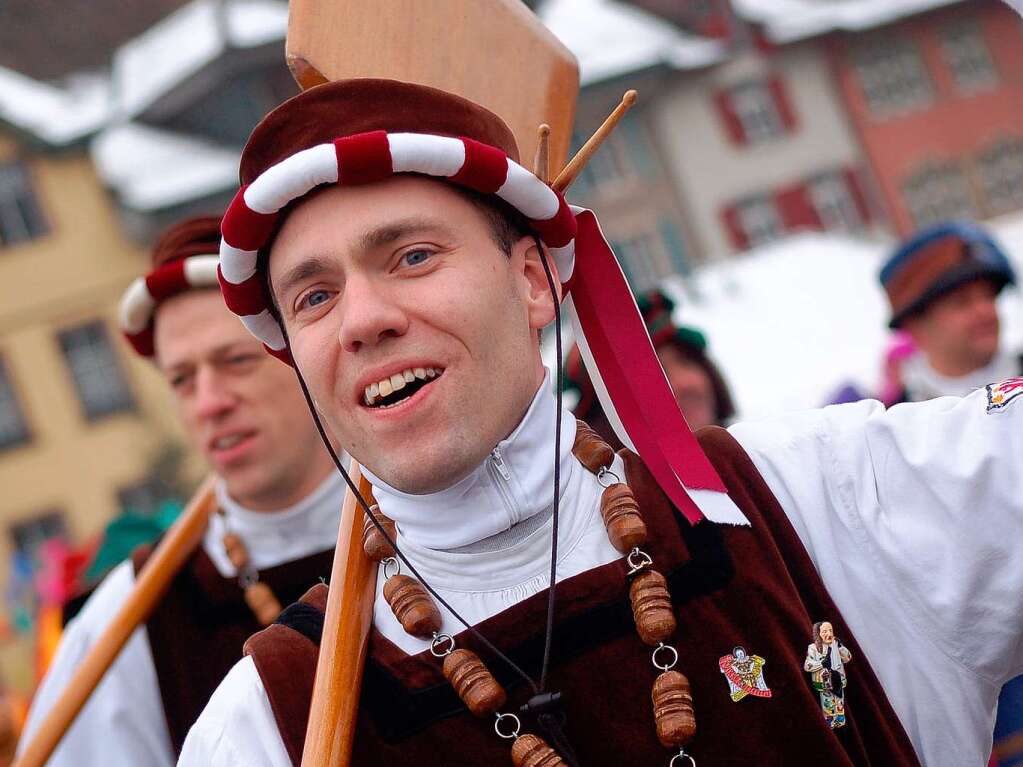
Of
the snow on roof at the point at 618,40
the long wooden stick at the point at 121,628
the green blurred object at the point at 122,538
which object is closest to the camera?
the long wooden stick at the point at 121,628

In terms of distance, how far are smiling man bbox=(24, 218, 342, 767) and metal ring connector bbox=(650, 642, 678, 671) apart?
134 cm

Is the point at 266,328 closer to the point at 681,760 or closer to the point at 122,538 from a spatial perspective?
the point at 681,760

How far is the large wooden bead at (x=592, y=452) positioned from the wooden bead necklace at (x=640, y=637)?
69 millimetres

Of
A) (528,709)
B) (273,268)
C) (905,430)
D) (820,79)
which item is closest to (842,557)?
(905,430)

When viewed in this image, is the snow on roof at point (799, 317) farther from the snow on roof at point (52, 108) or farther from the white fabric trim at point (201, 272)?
the snow on roof at point (52, 108)

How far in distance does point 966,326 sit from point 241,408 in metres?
2.84

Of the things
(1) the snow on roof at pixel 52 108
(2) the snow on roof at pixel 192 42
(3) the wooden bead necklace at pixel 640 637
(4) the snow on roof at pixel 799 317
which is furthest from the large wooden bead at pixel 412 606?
(1) the snow on roof at pixel 52 108

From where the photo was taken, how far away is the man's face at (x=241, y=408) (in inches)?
117

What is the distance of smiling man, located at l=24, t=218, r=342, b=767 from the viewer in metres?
2.95

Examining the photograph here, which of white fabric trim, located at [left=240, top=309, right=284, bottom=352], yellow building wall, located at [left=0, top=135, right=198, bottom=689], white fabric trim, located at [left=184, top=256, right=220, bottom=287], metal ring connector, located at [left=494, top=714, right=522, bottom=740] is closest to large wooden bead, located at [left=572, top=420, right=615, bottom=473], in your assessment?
metal ring connector, located at [left=494, top=714, right=522, bottom=740]

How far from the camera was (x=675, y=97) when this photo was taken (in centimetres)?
2377

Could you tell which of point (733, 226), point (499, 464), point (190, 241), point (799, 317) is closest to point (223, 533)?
point (190, 241)

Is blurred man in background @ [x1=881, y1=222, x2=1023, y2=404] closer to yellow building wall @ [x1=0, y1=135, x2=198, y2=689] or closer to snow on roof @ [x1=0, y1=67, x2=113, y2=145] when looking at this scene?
yellow building wall @ [x1=0, y1=135, x2=198, y2=689]

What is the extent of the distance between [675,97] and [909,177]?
5.35m
